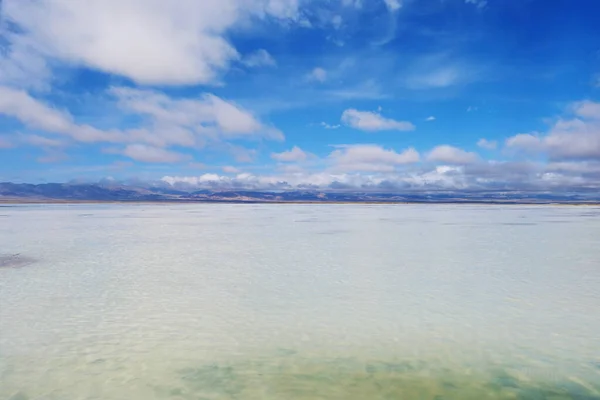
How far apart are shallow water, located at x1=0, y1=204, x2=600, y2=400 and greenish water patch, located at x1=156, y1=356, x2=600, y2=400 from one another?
3cm

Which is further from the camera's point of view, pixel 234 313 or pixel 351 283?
pixel 351 283

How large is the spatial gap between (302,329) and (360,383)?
2788 mm

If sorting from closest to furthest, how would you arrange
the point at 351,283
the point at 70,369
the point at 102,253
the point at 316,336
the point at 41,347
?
the point at 70,369 < the point at 41,347 < the point at 316,336 < the point at 351,283 < the point at 102,253

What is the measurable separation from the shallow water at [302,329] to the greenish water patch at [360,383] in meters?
0.03

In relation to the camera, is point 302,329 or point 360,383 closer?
point 360,383

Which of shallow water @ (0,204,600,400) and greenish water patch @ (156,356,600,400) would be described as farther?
shallow water @ (0,204,600,400)

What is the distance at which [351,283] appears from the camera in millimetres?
14117

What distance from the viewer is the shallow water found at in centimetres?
684

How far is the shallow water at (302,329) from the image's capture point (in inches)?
269

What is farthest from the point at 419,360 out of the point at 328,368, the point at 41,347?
the point at 41,347

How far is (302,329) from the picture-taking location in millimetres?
9492

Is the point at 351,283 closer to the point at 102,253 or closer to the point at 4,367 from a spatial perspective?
the point at 4,367

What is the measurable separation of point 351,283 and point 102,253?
12.8 meters

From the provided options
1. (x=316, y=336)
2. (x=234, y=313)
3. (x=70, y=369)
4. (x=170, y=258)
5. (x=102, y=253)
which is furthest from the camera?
(x=102, y=253)
